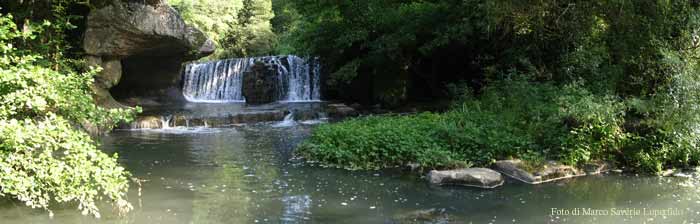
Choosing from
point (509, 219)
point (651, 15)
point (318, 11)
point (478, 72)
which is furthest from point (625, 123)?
point (318, 11)

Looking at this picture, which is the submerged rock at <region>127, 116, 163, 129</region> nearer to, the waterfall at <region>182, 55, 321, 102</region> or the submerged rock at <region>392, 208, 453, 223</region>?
the waterfall at <region>182, 55, 321, 102</region>

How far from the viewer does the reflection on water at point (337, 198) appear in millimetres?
6469

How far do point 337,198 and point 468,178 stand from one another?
1909mm

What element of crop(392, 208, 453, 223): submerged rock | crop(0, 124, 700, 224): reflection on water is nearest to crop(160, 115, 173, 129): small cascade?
crop(0, 124, 700, 224): reflection on water

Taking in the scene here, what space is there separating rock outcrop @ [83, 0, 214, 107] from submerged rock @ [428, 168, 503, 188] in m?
10.1

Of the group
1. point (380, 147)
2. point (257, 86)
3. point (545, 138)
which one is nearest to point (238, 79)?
point (257, 86)

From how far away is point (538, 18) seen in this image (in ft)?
36.0

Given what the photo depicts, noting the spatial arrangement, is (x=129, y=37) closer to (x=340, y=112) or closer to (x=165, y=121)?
(x=165, y=121)

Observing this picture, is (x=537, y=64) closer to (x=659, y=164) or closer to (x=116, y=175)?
(x=659, y=164)

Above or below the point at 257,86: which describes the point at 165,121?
below

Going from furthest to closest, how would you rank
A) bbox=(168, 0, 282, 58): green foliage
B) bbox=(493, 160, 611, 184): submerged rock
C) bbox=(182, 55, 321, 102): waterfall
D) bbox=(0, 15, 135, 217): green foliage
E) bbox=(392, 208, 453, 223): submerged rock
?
1. bbox=(168, 0, 282, 58): green foliage
2. bbox=(182, 55, 321, 102): waterfall
3. bbox=(493, 160, 611, 184): submerged rock
4. bbox=(392, 208, 453, 223): submerged rock
5. bbox=(0, 15, 135, 217): green foliage

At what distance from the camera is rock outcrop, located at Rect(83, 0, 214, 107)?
14672mm

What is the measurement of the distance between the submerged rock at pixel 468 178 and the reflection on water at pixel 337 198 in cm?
18

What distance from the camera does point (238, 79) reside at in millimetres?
23297
